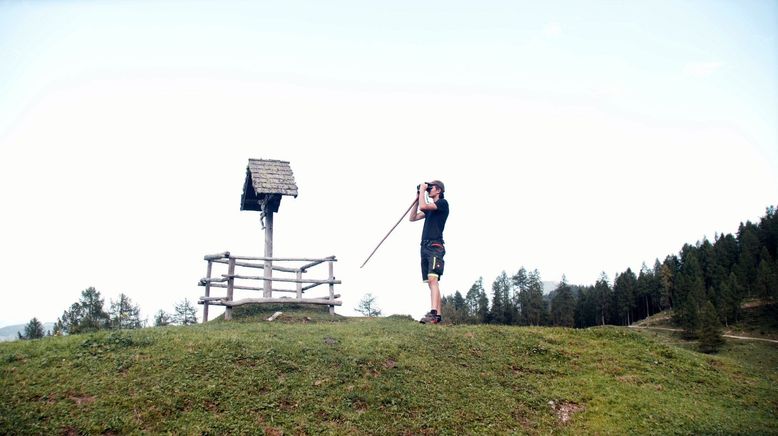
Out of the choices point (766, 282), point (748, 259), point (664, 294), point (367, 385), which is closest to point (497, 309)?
point (664, 294)

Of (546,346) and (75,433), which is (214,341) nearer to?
(75,433)

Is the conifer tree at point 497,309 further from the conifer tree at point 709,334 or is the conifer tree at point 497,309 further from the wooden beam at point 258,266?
the wooden beam at point 258,266

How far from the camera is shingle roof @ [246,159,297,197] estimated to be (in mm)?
22750

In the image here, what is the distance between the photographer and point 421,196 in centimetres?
1745

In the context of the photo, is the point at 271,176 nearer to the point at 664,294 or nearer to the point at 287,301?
the point at 287,301

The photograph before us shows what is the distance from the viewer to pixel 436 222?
17438mm

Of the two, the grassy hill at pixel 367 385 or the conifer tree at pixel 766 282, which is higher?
the conifer tree at pixel 766 282

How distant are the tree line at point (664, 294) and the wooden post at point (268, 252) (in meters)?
47.0

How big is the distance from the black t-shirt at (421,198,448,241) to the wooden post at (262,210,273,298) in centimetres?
778

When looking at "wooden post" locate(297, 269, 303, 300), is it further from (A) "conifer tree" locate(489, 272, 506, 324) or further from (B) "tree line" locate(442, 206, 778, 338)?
(A) "conifer tree" locate(489, 272, 506, 324)

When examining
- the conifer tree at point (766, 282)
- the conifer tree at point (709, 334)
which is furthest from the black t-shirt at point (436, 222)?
the conifer tree at point (766, 282)

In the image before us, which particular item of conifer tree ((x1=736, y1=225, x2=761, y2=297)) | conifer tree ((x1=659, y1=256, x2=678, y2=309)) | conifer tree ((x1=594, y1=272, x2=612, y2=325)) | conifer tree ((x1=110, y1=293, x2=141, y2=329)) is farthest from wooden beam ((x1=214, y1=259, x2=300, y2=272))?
conifer tree ((x1=736, y1=225, x2=761, y2=297))

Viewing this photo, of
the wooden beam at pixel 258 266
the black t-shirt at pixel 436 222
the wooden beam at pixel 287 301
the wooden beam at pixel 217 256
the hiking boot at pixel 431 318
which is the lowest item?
the hiking boot at pixel 431 318

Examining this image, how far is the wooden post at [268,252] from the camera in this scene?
2212cm
